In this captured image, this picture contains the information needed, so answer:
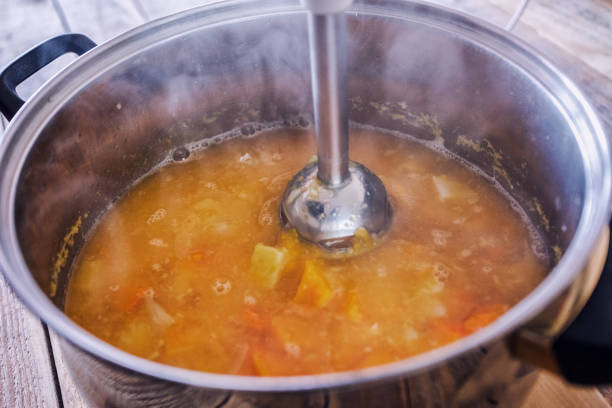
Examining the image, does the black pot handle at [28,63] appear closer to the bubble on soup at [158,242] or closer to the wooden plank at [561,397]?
the bubble on soup at [158,242]

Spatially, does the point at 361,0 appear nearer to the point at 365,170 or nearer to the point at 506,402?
the point at 365,170

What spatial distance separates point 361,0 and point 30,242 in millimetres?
758

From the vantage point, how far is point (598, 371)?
551mm

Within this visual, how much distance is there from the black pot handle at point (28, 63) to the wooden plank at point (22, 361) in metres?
0.38

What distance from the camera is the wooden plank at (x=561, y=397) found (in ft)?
2.80

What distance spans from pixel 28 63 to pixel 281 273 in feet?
1.93

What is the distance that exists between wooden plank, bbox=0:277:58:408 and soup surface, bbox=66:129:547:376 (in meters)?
0.09

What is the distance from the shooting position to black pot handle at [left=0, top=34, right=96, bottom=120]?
92cm

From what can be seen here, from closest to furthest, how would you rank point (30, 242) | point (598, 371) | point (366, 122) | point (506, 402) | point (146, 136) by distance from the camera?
1. point (598, 371)
2. point (506, 402)
3. point (30, 242)
4. point (146, 136)
5. point (366, 122)

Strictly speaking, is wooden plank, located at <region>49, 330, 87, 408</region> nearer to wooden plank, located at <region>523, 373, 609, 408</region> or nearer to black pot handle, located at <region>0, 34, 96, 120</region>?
black pot handle, located at <region>0, 34, 96, 120</region>

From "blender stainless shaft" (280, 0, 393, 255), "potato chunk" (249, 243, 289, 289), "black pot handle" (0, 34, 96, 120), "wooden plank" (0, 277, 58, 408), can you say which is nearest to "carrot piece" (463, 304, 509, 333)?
"blender stainless shaft" (280, 0, 393, 255)

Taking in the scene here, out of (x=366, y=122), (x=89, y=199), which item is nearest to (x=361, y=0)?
(x=366, y=122)

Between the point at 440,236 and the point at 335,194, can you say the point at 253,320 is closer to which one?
the point at 335,194

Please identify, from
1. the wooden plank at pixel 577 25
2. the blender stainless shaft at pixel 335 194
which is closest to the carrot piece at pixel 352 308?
the blender stainless shaft at pixel 335 194
